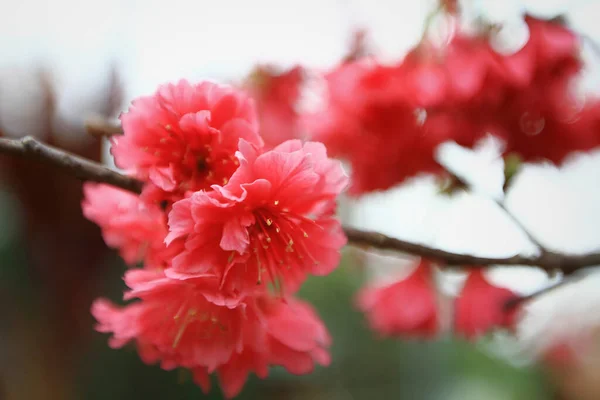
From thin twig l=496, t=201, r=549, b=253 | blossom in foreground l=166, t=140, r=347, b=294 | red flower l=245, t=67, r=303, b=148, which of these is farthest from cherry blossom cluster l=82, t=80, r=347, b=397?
red flower l=245, t=67, r=303, b=148

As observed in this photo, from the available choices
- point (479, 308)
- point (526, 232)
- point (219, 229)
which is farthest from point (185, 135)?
point (479, 308)

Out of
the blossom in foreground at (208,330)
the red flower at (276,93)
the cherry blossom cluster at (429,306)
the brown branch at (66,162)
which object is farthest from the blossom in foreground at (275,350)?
the red flower at (276,93)

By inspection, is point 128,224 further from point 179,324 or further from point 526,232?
point 526,232

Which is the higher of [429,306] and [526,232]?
[526,232]

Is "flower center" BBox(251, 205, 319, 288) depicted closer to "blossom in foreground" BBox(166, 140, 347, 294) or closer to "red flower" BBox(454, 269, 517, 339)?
"blossom in foreground" BBox(166, 140, 347, 294)

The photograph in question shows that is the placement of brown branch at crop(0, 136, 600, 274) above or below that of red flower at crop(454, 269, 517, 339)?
above
